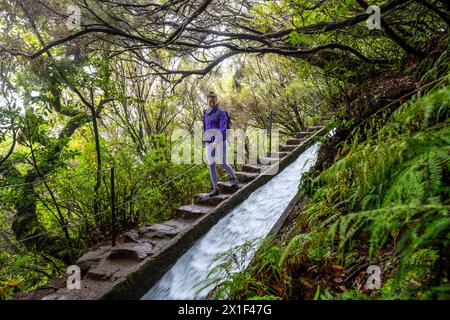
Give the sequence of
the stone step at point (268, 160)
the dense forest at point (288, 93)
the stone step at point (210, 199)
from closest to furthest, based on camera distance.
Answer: the dense forest at point (288, 93) → the stone step at point (210, 199) → the stone step at point (268, 160)

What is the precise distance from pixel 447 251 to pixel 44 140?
6202mm

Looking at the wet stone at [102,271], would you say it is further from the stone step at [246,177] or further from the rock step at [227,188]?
the stone step at [246,177]

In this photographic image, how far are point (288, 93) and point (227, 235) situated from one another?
26.1 feet

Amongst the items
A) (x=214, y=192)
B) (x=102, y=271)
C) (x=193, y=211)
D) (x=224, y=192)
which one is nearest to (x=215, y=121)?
(x=214, y=192)

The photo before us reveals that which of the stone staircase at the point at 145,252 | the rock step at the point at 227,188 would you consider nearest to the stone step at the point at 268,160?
the stone staircase at the point at 145,252

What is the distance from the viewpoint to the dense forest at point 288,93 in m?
1.73

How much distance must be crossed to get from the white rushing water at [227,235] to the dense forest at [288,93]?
649 mm

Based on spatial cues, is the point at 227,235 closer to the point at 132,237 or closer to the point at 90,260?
the point at 132,237

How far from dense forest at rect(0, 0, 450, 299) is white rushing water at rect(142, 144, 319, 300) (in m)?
0.65

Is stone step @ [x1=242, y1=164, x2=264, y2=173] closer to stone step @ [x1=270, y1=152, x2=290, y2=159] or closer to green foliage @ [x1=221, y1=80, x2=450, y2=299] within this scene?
stone step @ [x1=270, y1=152, x2=290, y2=159]

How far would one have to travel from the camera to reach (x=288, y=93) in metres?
11.1

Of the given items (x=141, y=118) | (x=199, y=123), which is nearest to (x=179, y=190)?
(x=141, y=118)
